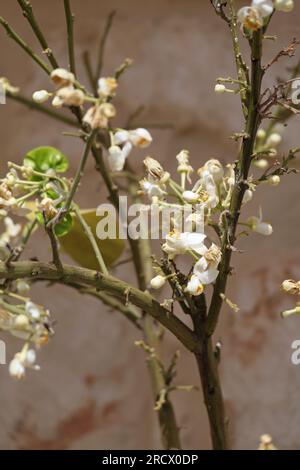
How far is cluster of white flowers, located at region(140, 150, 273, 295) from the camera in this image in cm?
51

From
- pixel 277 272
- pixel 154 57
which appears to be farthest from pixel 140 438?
pixel 154 57

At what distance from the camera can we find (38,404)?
3.53 ft

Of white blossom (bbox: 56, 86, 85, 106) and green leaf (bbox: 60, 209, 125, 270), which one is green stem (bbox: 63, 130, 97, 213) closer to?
white blossom (bbox: 56, 86, 85, 106)

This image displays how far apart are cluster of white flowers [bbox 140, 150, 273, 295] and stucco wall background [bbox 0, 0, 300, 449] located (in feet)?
1.62

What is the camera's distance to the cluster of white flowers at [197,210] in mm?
514

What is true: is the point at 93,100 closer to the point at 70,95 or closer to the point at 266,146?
the point at 70,95

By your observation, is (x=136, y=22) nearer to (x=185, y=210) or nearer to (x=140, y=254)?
(x=140, y=254)

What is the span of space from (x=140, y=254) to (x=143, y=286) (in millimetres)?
35

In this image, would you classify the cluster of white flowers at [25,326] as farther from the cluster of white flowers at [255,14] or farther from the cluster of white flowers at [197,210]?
the cluster of white flowers at [255,14]

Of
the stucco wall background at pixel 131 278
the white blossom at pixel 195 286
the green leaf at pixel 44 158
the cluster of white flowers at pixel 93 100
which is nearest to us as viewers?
the cluster of white flowers at pixel 93 100

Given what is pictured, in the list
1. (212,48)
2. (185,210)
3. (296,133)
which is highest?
(212,48)

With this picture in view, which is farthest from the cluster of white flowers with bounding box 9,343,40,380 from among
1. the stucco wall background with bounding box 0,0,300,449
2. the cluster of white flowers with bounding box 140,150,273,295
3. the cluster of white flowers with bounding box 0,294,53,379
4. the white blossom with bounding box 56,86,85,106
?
the stucco wall background with bounding box 0,0,300,449

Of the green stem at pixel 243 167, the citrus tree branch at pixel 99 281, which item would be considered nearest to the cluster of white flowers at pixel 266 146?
the green stem at pixel 243 167

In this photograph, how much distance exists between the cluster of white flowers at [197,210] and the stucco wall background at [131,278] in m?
Result: 0.49
